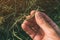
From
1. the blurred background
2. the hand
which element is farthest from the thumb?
the blurred background

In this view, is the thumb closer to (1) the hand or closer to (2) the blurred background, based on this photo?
(1) the hand

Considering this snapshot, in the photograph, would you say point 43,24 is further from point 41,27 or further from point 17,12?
point 17,12

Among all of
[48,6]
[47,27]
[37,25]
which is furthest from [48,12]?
[47,27]

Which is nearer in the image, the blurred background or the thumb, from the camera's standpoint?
the thumb

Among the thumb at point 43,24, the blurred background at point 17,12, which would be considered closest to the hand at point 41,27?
the thumb at point 43,24

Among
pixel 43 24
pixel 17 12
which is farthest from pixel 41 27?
pixel 17 12

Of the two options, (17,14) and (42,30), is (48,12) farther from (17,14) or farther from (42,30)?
(42,30)

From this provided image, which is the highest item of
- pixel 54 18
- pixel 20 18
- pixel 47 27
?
pixel 54 18

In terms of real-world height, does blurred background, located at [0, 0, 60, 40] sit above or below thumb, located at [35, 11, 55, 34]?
above
